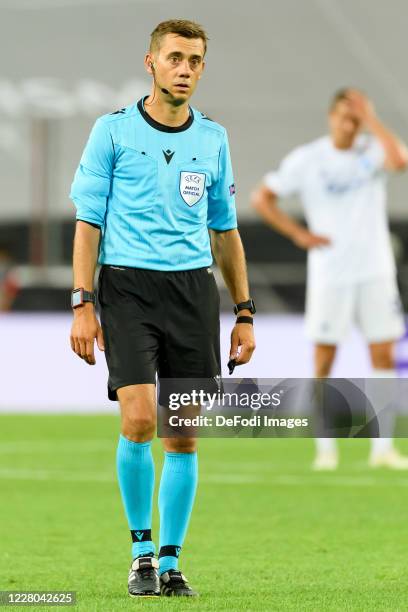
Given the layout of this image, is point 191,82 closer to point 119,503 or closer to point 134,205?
point 134,205

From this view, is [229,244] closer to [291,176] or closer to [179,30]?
[179,30]

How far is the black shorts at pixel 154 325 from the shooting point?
5.32 metres

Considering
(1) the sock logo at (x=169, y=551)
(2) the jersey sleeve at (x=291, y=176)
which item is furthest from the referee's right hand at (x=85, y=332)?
(2) the jersey sleeve at (x=291, y=176)

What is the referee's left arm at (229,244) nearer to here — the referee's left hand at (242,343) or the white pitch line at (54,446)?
the referee's left hand at (242,343)

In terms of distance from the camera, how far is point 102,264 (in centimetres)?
545

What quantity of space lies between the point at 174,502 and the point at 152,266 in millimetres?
819

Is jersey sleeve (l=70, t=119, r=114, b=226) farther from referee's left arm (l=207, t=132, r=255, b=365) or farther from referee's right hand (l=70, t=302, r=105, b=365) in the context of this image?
referee's left arm (l=207, t=132, r=255, b=365)

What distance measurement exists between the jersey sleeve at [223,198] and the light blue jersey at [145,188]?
0.08m

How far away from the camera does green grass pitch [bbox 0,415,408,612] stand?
17.8ft

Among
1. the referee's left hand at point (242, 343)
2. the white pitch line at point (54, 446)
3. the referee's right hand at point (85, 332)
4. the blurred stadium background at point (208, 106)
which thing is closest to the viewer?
the referee's right hand at point (85, 332)

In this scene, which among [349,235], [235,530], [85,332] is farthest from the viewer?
[349,235]

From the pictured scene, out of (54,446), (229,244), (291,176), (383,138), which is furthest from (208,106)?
(229,244)

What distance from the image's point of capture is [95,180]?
5.32 m

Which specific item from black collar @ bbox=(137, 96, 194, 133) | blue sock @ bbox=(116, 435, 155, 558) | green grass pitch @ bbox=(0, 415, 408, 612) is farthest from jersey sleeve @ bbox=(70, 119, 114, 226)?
green grass pitch @ bbox=(0, 415, 408, 612)
